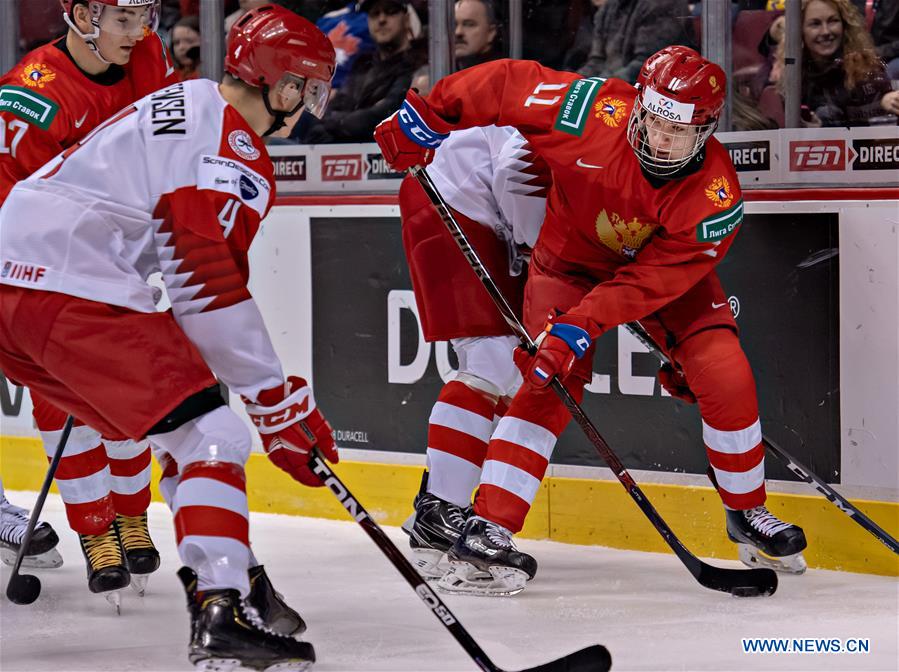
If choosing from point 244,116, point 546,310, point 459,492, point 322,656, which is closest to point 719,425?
point 546,310

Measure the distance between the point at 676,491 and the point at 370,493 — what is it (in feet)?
3.20

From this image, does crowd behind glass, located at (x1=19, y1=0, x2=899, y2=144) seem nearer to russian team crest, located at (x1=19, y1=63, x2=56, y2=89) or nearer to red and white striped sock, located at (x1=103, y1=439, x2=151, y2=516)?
russian team crest, located at (x1=19, y1=63, x2=56, y2=89)

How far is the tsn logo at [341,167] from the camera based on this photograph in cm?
427

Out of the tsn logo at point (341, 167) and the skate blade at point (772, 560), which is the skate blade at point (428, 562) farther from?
the tsn logo at point (341, 167)

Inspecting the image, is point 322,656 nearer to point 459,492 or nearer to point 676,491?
point 459,492

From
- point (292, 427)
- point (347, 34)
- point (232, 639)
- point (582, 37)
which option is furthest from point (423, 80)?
point (232, 639)

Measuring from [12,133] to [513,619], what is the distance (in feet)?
5.21

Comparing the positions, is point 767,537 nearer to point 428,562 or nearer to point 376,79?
point 428,562

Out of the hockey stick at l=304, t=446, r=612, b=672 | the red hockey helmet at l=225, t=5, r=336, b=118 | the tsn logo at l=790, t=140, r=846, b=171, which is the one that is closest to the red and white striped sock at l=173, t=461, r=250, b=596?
the hockey stick at l=304, t=446, r=612, b=672

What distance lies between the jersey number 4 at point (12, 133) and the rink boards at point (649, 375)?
1.19 meters

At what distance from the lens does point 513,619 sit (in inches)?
120

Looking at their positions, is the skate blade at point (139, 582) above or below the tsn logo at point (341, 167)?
below

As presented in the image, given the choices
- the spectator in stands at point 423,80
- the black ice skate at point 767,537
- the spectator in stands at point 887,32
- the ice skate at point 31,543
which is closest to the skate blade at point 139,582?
the ice skate at point 31,543

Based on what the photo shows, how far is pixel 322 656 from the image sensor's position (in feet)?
9.14
